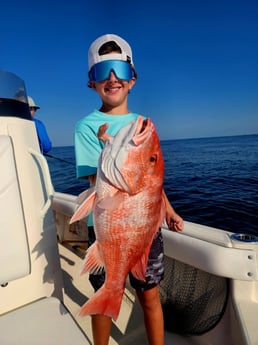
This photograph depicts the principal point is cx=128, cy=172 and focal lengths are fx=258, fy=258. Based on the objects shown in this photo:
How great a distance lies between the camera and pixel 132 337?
8.14 feet

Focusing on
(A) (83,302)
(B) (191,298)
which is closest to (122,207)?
(B) (191,298)

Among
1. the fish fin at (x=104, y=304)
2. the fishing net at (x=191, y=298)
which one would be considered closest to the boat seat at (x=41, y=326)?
the fish fin at (x=104, y=304)

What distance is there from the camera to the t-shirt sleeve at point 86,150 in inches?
66.4

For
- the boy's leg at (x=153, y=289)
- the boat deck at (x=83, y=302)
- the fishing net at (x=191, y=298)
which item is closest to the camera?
the boy's leg at (x=153, y=289)

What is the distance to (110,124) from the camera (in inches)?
71.7

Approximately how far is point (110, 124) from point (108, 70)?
35cm

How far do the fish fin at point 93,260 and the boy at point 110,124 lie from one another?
298 millimetres

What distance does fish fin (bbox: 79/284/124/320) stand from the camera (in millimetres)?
1384

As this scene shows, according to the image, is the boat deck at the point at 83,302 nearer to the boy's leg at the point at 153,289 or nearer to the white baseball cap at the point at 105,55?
the boy's leg at the point at 153,289

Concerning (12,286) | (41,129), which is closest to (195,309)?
(12,286)

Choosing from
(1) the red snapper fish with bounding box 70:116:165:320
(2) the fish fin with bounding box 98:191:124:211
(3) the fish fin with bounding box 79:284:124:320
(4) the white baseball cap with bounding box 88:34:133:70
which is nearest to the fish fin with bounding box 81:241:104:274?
(1) the red snapper fish with bounding box 70:116:165:320

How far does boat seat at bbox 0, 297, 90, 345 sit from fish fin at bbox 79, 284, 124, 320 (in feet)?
0.55

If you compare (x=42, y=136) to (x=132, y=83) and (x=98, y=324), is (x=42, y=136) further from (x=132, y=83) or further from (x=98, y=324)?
(x=98, y=324)

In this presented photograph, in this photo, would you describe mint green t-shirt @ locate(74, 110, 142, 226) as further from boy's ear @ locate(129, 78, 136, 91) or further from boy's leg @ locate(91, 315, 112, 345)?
boy's leg @ locate(91, 315, 112, 345)
